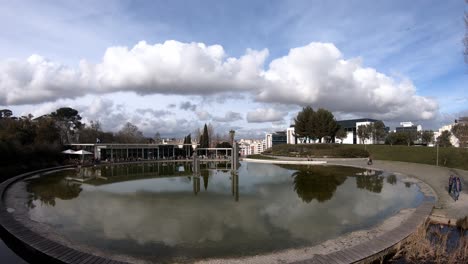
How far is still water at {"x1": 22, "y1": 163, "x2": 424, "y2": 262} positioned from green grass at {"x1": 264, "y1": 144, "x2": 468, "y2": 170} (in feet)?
52.5

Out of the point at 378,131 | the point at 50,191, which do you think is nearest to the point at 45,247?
the point at 50,191

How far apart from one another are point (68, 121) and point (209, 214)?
2390 inches

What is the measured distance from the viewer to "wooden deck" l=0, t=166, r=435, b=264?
7.05 meters

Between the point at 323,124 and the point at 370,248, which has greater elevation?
the point at 323,124

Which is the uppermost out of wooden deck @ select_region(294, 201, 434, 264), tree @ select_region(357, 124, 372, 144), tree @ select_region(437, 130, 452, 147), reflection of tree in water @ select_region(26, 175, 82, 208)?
tree @ select_region(357, 124, 372, 144)

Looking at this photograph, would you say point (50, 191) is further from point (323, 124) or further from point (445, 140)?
point (445, 140)

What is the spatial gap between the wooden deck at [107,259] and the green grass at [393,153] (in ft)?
78.4

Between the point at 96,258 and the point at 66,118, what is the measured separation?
62.9 meters

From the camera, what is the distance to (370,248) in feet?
25.2

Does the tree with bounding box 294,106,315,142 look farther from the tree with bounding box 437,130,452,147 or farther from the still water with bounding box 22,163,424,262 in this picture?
the still water with bounding box 22,163,424,262

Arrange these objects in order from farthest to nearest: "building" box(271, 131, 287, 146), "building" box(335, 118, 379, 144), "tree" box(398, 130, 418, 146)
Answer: "building" box(271, 131, 287, 146) → "building" box(335, 118, 379, 144) → "tree" box(398, 130, 418, 146)


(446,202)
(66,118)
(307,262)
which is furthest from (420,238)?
(66,118)

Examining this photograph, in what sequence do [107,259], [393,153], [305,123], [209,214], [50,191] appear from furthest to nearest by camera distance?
[305,123] < [393,153] < [50,191] < [209,214] < [107,259]

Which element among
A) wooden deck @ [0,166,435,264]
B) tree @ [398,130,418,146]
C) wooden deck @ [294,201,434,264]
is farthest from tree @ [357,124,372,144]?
wooden deck @ [294,201,434,264]
